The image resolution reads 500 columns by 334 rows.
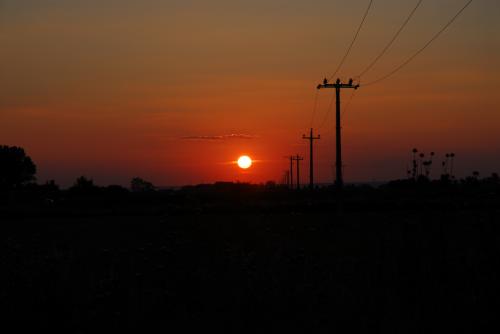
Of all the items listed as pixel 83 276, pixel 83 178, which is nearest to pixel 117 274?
pixel 83 276

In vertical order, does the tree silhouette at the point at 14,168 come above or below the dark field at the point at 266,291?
above

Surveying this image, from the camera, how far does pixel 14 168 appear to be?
13325 cm

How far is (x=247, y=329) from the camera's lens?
10.2m

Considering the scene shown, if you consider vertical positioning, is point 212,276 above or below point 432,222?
below

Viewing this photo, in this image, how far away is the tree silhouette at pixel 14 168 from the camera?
5196 inches

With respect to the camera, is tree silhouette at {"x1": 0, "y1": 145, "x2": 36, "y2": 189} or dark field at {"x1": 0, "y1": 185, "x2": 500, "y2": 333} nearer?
dark field at {"x1": 0, "y1": 185, "x2": 500, "y2": 333}

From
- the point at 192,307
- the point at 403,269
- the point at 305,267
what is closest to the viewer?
the point at 192,307

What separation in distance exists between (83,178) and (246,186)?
1492 inches

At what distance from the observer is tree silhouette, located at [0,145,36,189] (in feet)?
433

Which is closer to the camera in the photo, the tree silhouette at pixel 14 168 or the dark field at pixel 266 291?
the dark field at pixel 266 291

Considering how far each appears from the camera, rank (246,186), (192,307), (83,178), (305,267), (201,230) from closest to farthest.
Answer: (192,307)
(305,267)
(201,230)
(83,178)
(246,186)

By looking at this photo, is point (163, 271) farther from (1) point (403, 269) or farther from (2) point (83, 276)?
(1) point (403, 269)

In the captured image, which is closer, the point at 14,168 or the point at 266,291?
the point at 266,291

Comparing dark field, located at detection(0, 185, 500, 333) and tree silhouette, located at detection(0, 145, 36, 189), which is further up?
tree silhouette, located at detection(0, 145, 36, 189)
